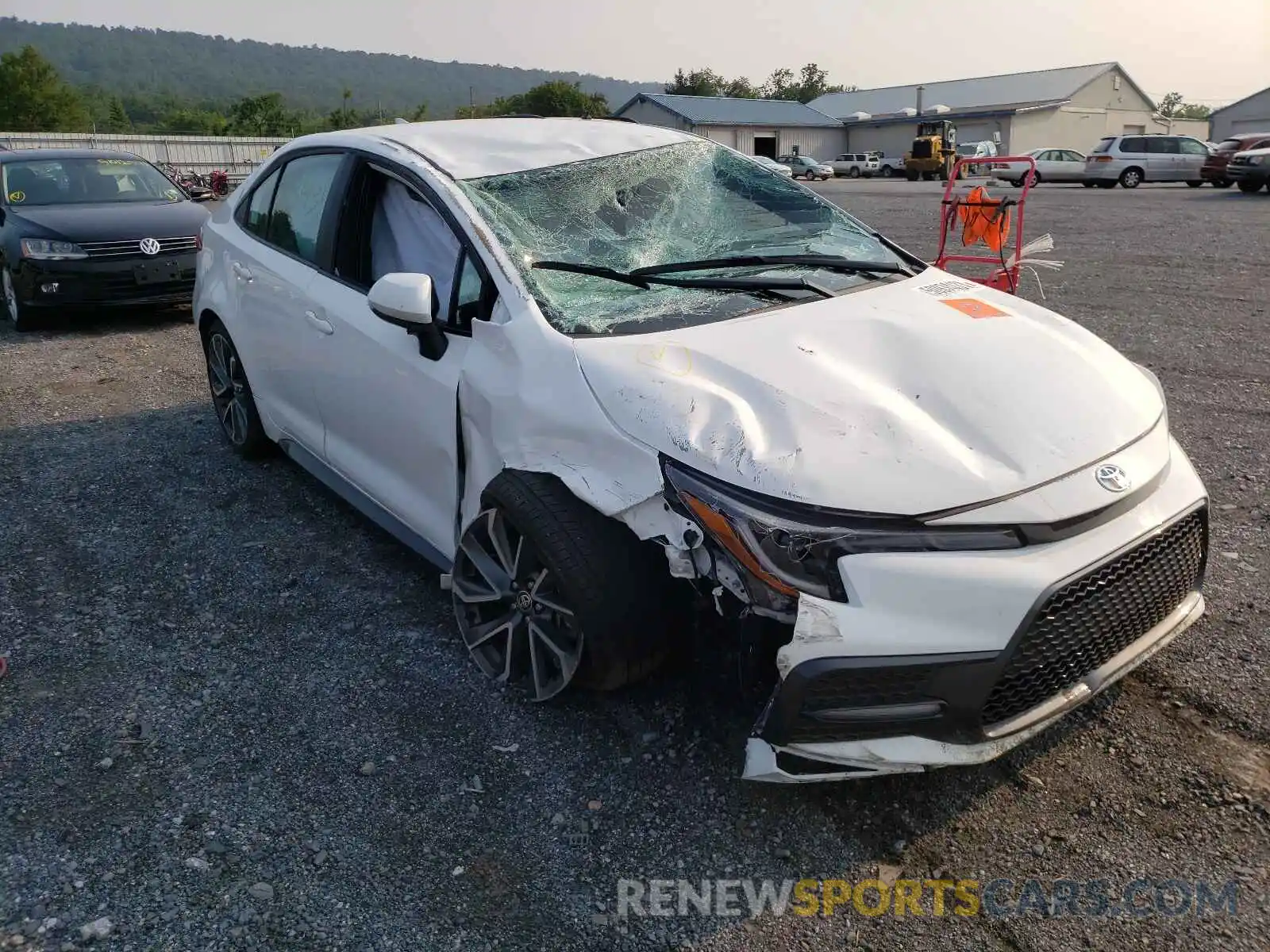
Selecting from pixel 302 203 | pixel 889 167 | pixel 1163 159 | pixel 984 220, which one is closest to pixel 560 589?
pixel 302 203

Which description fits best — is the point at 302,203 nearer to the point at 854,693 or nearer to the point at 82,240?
the point at 854,693

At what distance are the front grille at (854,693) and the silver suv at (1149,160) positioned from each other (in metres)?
32.2

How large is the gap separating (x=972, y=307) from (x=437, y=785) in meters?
2.33

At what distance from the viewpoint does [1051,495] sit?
8.00ft

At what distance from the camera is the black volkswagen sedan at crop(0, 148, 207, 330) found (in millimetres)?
8648

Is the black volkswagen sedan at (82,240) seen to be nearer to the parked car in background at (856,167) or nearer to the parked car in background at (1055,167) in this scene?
the parked car in background at (1055,167)

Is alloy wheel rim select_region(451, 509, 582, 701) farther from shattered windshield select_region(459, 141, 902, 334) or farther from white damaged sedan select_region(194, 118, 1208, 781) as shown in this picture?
shattered windshield select_region(459, 141, 902, 334)

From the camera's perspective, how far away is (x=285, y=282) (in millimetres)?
4332

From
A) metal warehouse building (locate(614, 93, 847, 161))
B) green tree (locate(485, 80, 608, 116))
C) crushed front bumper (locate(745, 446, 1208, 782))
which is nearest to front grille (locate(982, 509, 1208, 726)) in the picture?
crushed front bumper (locate(745, 446, 1208, 782))

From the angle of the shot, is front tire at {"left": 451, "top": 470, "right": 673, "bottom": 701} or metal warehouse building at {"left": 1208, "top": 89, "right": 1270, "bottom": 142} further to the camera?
metal warehouse building at {"left": 1208, "top": 89, "right": 1270, "bottom": 142}

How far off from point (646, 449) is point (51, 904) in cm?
182

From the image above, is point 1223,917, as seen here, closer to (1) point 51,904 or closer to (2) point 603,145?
(1) point 51,904

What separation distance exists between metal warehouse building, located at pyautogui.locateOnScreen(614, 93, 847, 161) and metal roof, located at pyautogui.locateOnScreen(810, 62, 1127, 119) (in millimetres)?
3701

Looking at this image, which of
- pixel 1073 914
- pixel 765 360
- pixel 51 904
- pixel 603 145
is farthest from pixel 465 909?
pixel 603 145
